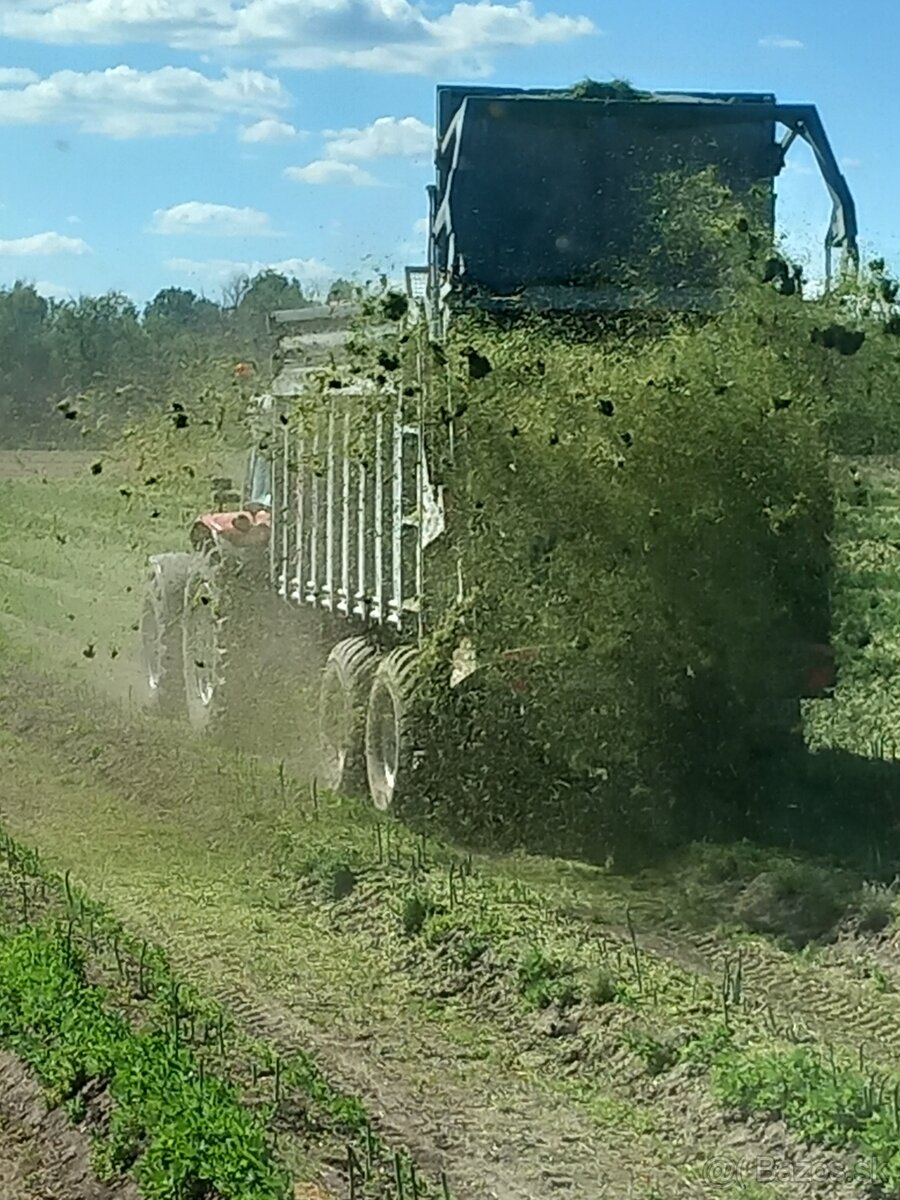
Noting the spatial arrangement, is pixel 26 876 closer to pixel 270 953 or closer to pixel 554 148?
pixel 270 953

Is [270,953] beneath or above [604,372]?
beneath

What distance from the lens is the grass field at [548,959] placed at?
7.05 m

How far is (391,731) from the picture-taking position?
13.0 meters

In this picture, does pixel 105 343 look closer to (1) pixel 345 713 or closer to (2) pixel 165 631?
(2) pixel 165 631

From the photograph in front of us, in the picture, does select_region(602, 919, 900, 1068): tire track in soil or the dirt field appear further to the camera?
the dirt field

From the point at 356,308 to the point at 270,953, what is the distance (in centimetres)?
455

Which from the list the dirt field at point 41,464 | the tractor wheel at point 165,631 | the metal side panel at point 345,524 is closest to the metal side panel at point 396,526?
the metal side panel at point 345,524

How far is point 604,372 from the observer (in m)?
11.2

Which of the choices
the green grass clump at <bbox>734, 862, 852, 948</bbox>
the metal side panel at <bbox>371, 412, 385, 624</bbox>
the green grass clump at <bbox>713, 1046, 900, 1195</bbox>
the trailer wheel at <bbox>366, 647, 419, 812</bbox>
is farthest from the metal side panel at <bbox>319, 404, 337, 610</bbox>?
the green grass clump at <bbox>713, 1046, 900, 1195</bbox>

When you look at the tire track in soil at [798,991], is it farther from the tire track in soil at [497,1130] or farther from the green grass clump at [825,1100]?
the tire track in soil at [497,1130]

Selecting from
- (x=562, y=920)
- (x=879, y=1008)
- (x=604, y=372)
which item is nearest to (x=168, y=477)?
(x=604, y=372)

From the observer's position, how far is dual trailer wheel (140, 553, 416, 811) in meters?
12.9

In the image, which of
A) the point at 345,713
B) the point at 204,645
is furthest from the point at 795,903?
the point at 204,645

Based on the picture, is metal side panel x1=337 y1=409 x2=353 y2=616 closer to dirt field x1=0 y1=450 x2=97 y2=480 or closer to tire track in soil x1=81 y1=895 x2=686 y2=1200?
tire track in soil x1=81 y1=895 x2=686 y2=1200
